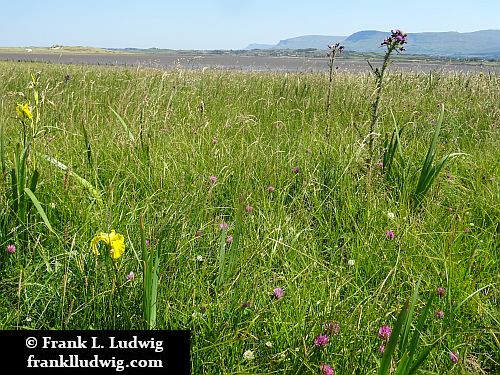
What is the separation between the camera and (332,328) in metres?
1.21

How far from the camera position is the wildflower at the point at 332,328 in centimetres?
121

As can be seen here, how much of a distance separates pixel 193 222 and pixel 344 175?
92cm

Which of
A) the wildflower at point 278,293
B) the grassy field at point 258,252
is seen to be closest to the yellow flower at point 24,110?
the grassy field at point 258,252

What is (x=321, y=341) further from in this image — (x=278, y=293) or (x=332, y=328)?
(x=278, y=293)

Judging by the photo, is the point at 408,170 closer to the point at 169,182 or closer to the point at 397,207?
the point at 397,207

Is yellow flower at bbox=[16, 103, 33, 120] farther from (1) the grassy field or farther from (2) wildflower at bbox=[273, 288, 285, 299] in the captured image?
(2) wildflower at bbox=[273, 288, 285, 299]

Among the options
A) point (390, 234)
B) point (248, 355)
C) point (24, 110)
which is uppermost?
point (24, 110)

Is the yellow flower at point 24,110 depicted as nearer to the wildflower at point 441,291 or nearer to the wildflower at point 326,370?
the wildflower at point 326,370

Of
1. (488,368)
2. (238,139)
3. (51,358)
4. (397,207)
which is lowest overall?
(488,368)

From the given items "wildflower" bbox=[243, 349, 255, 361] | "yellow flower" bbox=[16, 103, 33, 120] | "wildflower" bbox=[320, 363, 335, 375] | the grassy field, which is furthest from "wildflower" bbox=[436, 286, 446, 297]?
"yellow flower" bbox=[16, 103, 33, 120]

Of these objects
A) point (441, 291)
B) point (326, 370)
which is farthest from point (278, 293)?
point (441, 291)

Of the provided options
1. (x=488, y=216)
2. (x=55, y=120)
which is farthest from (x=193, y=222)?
(x=55, y=120)

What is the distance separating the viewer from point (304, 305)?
1.37 metres

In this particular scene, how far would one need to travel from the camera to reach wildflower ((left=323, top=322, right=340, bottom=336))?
121cm
